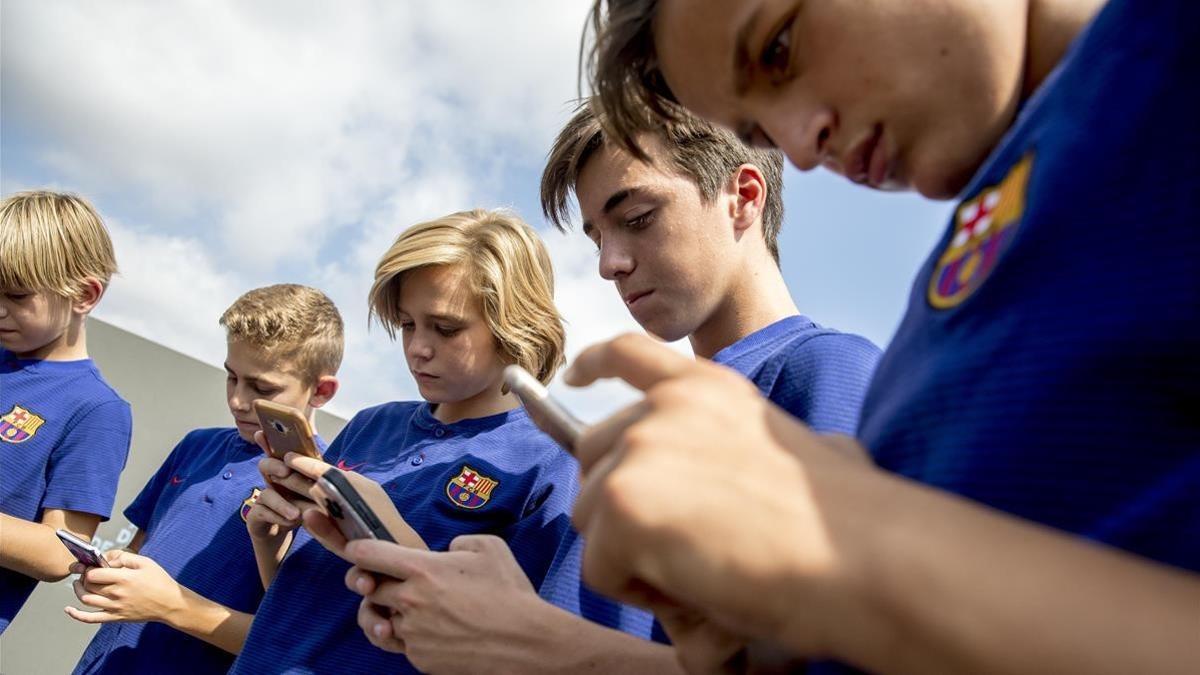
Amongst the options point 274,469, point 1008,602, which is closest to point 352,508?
point 274,469

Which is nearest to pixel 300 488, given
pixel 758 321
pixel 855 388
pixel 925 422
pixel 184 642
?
pixel 184 642

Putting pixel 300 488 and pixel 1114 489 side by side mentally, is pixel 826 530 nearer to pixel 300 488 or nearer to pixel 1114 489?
pixel 1114 489

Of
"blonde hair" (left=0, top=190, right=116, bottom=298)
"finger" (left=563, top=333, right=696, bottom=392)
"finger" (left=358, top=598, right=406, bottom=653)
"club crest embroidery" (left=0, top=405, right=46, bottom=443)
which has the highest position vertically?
"blonde hair" (left=0, top=190, right=116, bottom=298)

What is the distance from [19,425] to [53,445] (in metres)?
0.11

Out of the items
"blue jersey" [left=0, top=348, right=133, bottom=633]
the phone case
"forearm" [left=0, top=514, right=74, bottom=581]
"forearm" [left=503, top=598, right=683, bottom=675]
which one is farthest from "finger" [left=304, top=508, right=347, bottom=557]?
"blue jersey" [left=0, top=348, right=133, bottom=633]

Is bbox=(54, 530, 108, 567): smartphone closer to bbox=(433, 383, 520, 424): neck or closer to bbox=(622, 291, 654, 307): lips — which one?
bbox=(433, 383, 520, 424): neck

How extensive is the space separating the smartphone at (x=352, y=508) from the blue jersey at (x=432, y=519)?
→ 385 mm

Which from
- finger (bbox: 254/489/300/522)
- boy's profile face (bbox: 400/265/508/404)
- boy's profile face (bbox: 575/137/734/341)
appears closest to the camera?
boy's profile face (bbox: 575/137/734/341)

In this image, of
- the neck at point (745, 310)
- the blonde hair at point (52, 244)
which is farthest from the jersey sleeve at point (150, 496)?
the neck at point (745, 310)

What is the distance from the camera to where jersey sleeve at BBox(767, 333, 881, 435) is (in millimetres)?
1003

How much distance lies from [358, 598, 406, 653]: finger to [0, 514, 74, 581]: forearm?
1415 millimetres

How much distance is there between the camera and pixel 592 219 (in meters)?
1.65

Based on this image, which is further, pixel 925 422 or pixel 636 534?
pixel 925 422

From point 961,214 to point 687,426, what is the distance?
1.07 ft
